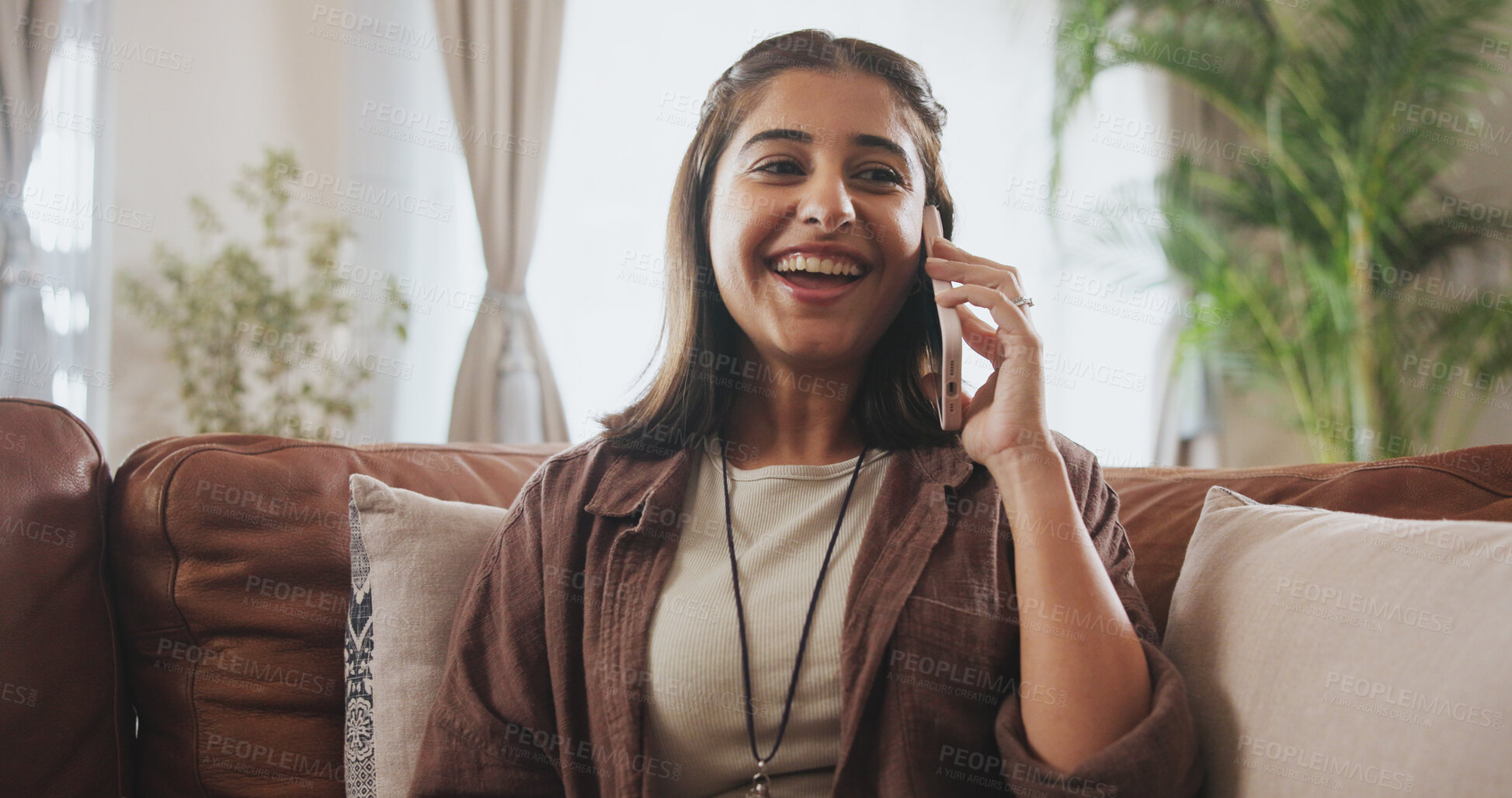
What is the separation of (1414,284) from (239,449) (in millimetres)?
3655

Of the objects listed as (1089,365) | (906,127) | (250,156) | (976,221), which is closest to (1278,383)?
(1089,365)

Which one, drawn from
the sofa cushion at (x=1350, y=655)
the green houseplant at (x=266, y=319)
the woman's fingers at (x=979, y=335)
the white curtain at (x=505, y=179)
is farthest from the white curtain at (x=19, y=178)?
the sofa cushion at (x=1350, y=655)

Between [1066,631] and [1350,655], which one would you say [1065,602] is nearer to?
[1066,631]

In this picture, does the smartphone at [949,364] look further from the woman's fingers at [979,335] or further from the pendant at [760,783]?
the pendant at [760,783]

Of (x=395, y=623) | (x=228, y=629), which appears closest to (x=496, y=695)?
(x=395, y=623)

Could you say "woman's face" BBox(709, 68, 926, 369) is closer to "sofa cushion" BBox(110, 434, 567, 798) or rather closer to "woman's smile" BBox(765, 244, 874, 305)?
"woman's smile" BBox(765, 244, 874, 305)

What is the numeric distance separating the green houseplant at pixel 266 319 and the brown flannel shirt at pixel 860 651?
2.20m

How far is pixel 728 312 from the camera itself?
1.42m

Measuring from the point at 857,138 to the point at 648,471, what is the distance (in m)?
0.52

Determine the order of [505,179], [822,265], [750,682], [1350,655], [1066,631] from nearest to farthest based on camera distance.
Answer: [1350,655], [1066,631], [750,682], [822,265], [505,179]

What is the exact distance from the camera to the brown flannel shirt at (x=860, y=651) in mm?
1026

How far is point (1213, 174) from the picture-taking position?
3.85 metres

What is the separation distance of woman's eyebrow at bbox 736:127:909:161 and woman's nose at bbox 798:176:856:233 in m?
0.06

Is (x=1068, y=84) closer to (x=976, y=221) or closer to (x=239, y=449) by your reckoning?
(x=976, y=221)
